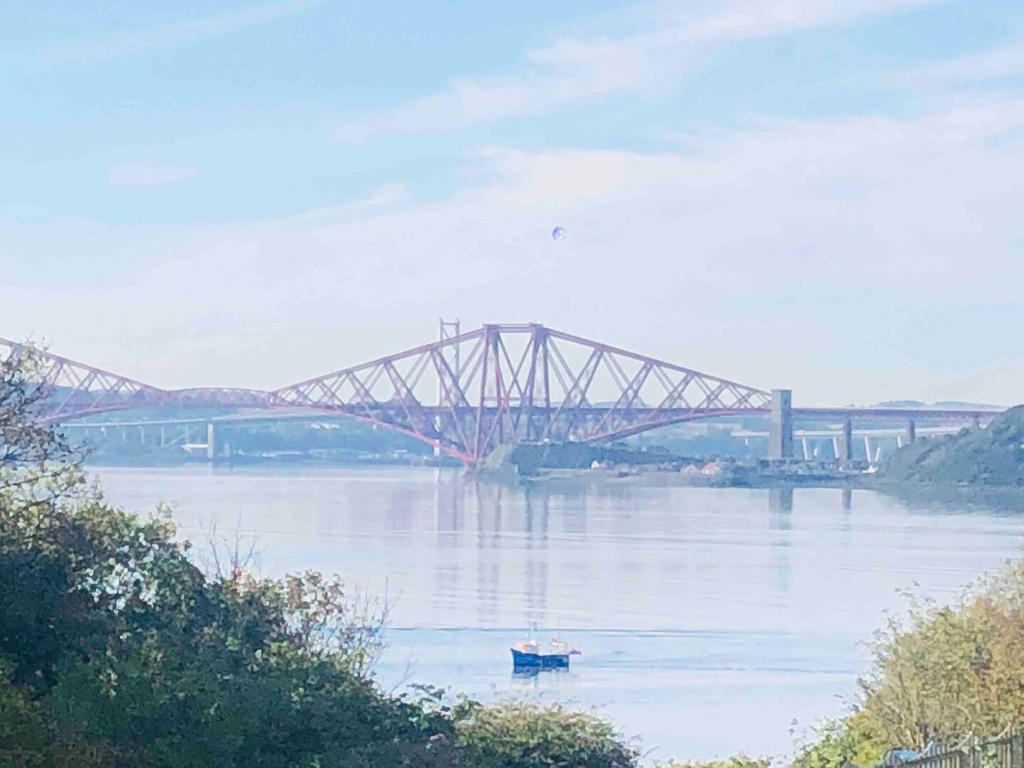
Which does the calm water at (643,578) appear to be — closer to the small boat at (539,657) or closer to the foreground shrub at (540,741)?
the small boat at (539,657)

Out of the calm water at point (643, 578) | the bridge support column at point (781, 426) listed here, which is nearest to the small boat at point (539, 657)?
the calm water at point (643, 578)

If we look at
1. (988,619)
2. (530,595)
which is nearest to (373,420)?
(530,595)

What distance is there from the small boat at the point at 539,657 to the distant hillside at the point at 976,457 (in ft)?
192

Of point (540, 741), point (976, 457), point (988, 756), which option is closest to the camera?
point (988, 756)

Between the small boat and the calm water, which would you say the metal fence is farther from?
the small boat

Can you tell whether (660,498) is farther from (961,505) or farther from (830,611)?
(830,611)

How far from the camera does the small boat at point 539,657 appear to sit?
22.8m

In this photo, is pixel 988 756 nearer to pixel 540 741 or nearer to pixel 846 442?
pixel 540 741

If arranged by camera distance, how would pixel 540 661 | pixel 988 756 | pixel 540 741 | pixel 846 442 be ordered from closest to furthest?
pixel 988 756 < pixel 540 741 < pixel 540 661 < pixel 846 442

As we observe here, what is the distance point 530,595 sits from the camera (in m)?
33.7

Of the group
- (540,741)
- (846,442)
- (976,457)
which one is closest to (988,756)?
(540,741)

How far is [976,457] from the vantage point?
8025 centimetres

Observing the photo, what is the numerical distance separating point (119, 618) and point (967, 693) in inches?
201

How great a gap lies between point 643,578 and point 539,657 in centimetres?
1471
